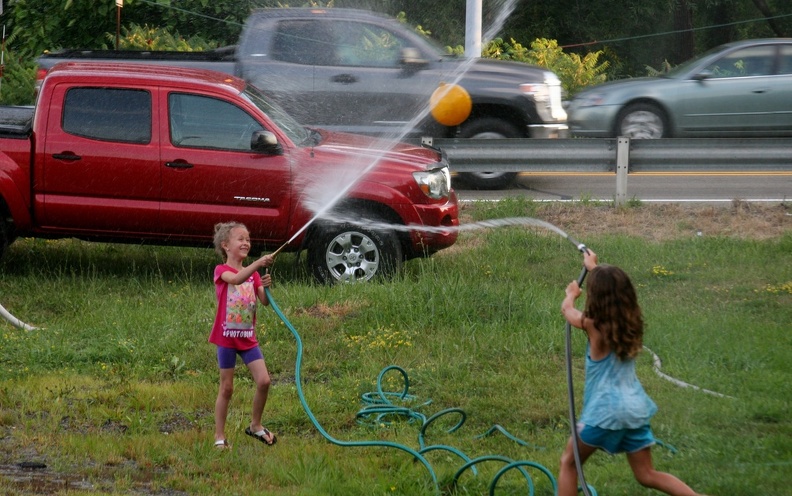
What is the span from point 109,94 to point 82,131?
44 cm

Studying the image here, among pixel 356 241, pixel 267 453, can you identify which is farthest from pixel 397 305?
pixel 267 453

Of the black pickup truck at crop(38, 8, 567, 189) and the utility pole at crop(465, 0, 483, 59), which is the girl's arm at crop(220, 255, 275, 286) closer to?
the black pickup truck at crop(38, 8, 567, 189)

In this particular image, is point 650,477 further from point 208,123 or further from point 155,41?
point 155,41

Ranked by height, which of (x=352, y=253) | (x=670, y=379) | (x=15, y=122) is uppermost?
(x=15, y=122)

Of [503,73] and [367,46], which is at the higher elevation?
[367,46]

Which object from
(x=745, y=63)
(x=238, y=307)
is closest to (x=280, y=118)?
(x=238, y=307)

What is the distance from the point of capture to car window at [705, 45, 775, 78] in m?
16.6

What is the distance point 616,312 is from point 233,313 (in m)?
2.35

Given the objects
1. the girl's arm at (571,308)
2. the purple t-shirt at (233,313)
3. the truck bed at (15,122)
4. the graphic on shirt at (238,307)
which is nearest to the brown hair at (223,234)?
the purple t-shirt at (233,313)

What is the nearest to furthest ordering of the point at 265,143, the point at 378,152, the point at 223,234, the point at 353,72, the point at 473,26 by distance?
the point at 223,234 < the point at 265,143 < the point at 378,152 < the point at 353,72 < the point at 473,26

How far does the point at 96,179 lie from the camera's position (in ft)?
33.2

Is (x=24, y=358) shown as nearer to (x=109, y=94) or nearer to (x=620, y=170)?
(x=109, y=94)

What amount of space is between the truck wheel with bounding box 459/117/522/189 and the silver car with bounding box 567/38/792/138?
257cm

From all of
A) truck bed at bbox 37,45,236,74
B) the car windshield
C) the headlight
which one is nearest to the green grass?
the headlight
